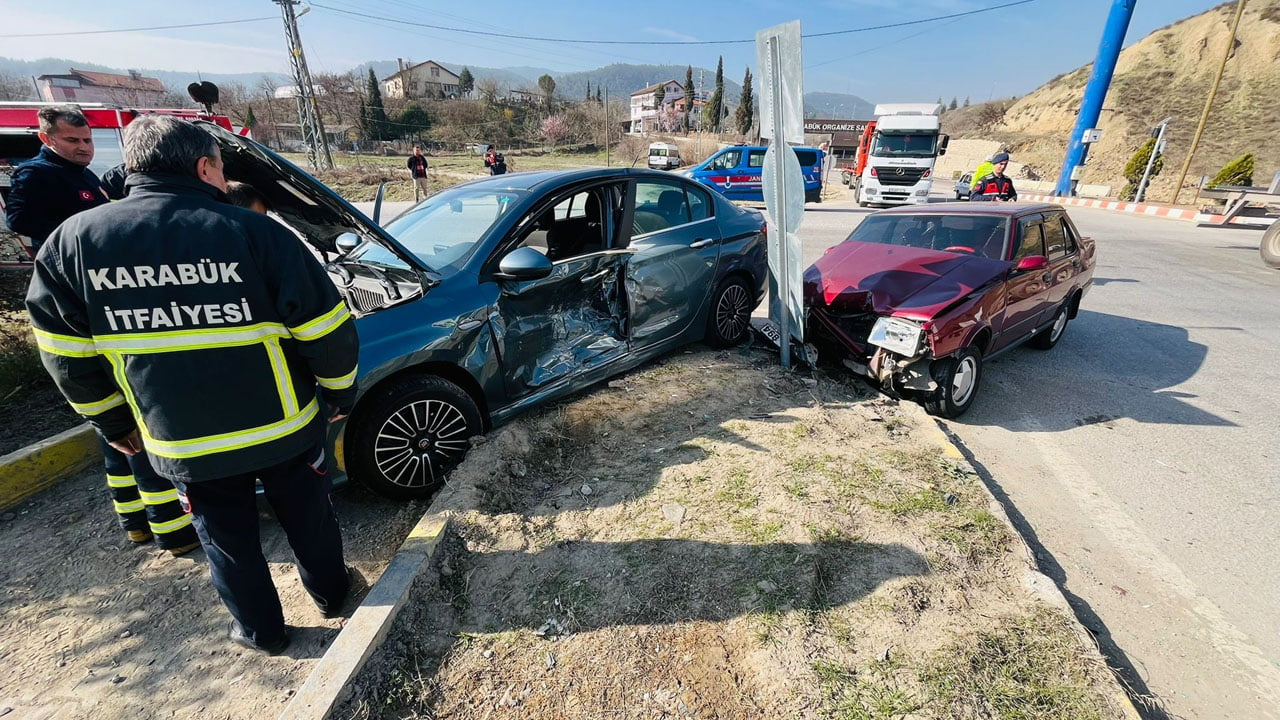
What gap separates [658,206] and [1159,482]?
12.6ft

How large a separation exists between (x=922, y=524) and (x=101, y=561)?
4.03m

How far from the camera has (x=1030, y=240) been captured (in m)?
4.78

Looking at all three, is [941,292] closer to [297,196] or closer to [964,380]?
[964,380]

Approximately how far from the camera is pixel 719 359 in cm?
481

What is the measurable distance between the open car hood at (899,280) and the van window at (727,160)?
13.9 meters

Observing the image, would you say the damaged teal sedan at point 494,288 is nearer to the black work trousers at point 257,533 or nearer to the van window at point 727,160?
the black work trousers at point 257,533

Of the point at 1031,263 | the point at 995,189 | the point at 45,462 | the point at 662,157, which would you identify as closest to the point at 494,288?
the point at 45,462

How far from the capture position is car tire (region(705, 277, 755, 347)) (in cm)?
486

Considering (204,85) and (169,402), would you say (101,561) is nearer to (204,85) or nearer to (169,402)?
(169,402)

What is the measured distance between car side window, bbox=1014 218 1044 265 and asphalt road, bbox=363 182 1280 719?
113cm

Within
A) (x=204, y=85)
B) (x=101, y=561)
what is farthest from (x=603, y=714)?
(x=204, y=85)

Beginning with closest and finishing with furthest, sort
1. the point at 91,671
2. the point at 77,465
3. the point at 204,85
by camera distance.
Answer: the point at 91,671
the point at 77,465
the point at 204,85

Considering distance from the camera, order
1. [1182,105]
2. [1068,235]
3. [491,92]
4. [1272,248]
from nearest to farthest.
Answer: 1. [1068,235]
2. [1272,248]
3. [1182,105]
4. [491,92]

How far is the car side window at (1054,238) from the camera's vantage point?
502 centimetres
